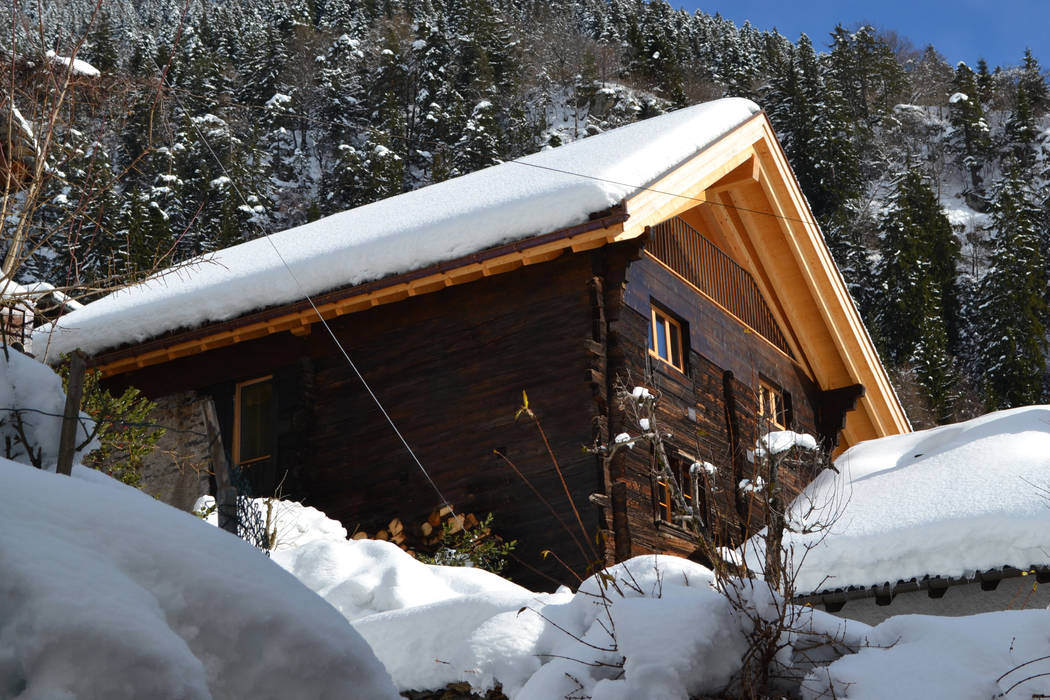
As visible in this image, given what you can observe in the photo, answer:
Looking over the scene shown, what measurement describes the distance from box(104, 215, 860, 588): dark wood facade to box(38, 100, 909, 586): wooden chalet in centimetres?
2

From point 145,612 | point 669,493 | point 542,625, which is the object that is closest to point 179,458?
point 669,493

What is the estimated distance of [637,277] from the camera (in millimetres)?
12227

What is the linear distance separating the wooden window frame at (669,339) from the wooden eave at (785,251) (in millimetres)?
1364

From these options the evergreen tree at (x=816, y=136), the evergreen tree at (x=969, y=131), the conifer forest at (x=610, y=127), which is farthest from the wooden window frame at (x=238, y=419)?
the evergreen tree at (x=969, y=131)

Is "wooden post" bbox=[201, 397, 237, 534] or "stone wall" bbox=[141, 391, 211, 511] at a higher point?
"stone wall" bbox=[141, 391, 211, 511]

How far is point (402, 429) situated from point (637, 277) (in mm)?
3140

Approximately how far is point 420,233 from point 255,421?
3.33 m

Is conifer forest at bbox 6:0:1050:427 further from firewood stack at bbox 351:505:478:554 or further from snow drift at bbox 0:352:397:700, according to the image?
snow drift at bbox 0:352:397:700

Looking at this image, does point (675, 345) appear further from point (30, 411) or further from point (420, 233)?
point (30, 411)

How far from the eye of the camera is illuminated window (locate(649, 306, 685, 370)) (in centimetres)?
1247

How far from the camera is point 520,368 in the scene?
11547mm

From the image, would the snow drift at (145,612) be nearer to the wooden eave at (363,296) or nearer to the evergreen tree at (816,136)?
the wooden eave at (363,296)

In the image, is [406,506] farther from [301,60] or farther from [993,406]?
[301,60]

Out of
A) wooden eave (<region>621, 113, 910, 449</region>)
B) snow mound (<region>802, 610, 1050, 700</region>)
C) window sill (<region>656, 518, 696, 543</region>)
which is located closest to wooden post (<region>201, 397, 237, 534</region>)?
snow mound (<region>802, 610, 1050, 700</region>)
